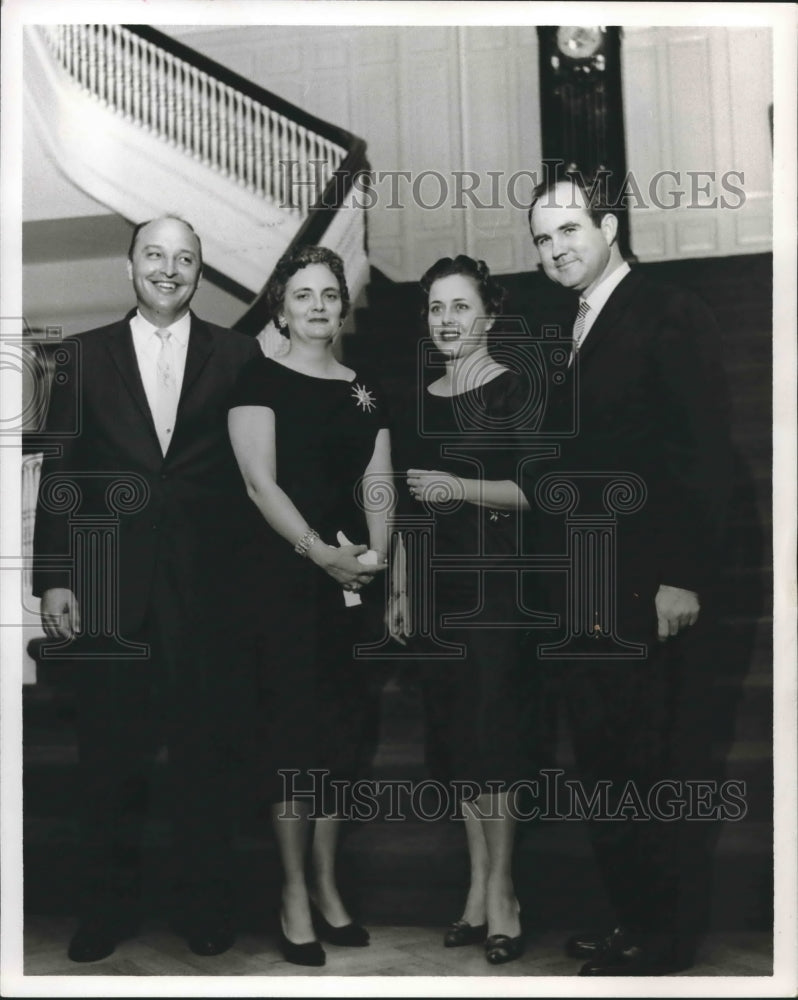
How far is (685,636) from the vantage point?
12.2ft

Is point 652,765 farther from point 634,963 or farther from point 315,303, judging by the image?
point 315,303

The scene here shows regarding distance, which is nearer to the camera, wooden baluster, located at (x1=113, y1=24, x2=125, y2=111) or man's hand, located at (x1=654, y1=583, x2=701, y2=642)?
man's hand, located at (x1=654, y1=583, x2=701, y2=642)

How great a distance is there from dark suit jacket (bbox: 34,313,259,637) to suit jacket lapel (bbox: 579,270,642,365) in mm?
1079

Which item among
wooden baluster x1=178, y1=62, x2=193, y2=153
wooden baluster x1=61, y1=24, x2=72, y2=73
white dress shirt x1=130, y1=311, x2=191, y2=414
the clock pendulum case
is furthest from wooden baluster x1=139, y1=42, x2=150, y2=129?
the clock pendulum case

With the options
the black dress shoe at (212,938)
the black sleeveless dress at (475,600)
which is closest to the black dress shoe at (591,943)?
the black sleeveless dress at (475,600)

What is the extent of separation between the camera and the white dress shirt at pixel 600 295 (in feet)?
12.3

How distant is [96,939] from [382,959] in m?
0.95

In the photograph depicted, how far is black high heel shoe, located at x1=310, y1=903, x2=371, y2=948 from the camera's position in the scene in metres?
3.76

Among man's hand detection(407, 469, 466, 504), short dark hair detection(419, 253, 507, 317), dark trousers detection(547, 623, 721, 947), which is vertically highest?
short dark hair detection(419, 253, 507, 317)

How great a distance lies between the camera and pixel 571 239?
3756 mm

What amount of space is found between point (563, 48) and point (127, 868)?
3.05 m

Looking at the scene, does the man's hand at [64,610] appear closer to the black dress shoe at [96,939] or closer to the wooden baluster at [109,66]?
the black dress shoe at [96,939]

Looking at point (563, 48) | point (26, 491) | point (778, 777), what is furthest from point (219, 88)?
point (778, 777)

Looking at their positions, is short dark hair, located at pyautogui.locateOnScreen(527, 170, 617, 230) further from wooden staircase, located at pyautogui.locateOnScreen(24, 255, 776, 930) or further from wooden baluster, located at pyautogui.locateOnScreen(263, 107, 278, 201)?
wooden baluster, located at pyautogui.locateOnScreen(263, 107, 278, 201)
